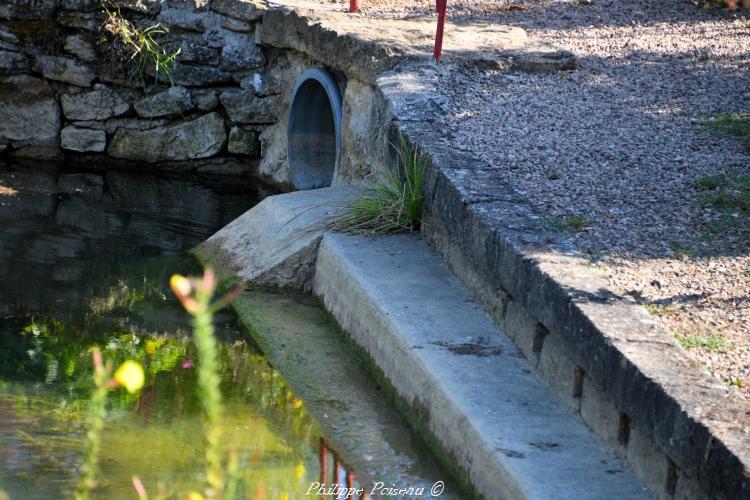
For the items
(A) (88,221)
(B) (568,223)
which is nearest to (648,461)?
(B) (568,223)

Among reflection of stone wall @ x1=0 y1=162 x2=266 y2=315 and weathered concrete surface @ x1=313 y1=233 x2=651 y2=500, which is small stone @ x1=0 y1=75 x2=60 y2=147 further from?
weathered concrete surface @ x1=313 y1=233 x2=651 y2=500

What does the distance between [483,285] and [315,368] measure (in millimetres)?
876

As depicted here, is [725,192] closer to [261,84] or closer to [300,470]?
[300,470]

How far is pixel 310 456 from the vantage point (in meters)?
3.87

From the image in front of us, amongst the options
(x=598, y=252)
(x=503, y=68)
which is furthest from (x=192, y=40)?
(x=598, y=252)

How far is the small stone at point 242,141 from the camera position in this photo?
8344mm

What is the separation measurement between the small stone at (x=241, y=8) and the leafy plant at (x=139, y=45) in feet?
1.54

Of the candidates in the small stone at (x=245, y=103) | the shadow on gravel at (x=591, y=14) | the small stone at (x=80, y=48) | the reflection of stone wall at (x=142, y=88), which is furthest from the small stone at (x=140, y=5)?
the shadow on gravel at (x=591, y=14)

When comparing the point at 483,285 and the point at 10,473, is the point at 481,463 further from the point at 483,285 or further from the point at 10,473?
the point at 10,473

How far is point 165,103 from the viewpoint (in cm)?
816

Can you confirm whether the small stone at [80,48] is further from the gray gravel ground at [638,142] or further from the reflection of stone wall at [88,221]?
the gray gravel ground at [638,142]

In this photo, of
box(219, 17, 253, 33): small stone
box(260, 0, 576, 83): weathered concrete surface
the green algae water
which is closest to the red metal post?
box(260, 0, 576, 83): weathered concrete surface

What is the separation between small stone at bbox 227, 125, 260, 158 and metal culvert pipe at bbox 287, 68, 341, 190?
Answer: 60 cm

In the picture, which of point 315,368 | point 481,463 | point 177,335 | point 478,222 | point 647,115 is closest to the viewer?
point 481,463
